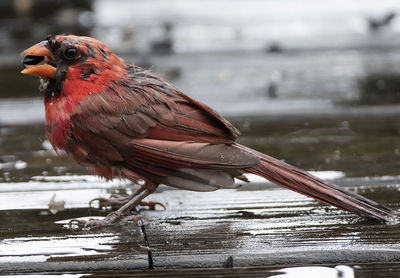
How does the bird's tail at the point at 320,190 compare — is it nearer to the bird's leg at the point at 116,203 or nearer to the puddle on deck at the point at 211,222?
the puddle on deck at the point at 211,222

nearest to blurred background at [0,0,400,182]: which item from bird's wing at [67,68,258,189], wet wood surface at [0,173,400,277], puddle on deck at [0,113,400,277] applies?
puddle on deck at [0,113,400,277]

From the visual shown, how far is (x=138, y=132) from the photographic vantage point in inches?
99.2

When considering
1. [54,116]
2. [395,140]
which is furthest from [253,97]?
[54,116]

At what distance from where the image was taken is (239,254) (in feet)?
6.60

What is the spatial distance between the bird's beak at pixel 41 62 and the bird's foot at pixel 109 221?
0.58 metres

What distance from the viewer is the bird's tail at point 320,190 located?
91.1 inches

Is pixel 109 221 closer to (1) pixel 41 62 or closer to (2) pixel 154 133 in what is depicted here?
(2) pixel 154 133

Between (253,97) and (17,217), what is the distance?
2.54 m

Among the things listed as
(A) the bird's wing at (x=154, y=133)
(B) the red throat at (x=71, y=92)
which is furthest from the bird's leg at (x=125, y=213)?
(B) the red throat at (x=71, y=92)

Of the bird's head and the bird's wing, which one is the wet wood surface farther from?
the bird's head

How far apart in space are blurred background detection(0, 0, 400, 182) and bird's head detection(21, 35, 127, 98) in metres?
0.59

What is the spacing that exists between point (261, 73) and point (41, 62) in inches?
120

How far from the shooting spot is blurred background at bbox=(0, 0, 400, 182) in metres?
3.42

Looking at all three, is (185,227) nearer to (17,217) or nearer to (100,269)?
(100,269)
